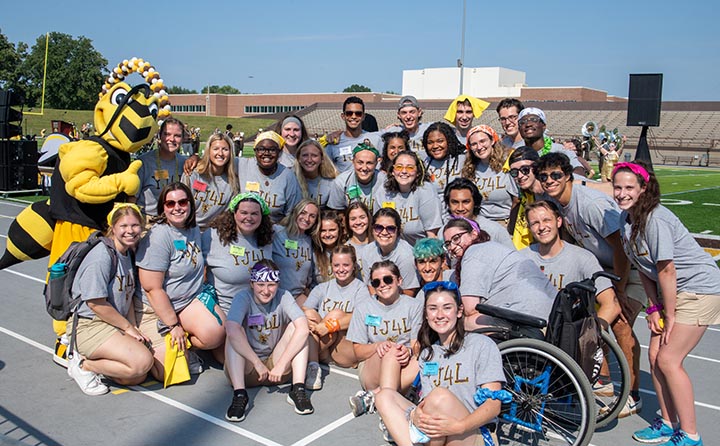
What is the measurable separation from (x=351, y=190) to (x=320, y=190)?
19.0 inches

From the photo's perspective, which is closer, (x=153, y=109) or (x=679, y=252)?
(x=679, y=252)

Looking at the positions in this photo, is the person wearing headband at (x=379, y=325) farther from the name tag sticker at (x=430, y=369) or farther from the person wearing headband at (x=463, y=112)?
the person wearing headband at (x=463, y=112)

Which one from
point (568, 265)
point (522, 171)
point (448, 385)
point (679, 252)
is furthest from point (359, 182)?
point (679, 252)

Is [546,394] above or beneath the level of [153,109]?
beneath

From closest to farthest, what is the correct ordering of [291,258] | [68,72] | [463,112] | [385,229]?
[385,229] → [291,258] → [463,112] → [68,72]

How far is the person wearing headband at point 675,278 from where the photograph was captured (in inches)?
142

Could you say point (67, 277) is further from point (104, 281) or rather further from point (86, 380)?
point (86, 380)

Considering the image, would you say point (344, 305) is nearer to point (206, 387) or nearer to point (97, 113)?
point (206, 387)

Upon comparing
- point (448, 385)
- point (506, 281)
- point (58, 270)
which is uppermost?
point (506, 281)

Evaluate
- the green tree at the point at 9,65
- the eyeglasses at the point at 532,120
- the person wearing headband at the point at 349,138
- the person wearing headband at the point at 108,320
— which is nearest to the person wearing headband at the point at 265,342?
the person wearing headband at the point at 108,320

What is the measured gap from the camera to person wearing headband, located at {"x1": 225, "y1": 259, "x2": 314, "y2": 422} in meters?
4.23

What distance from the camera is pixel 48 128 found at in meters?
50.3

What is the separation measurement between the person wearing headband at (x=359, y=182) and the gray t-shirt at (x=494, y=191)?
2.92ft

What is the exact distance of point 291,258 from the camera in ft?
16.8
